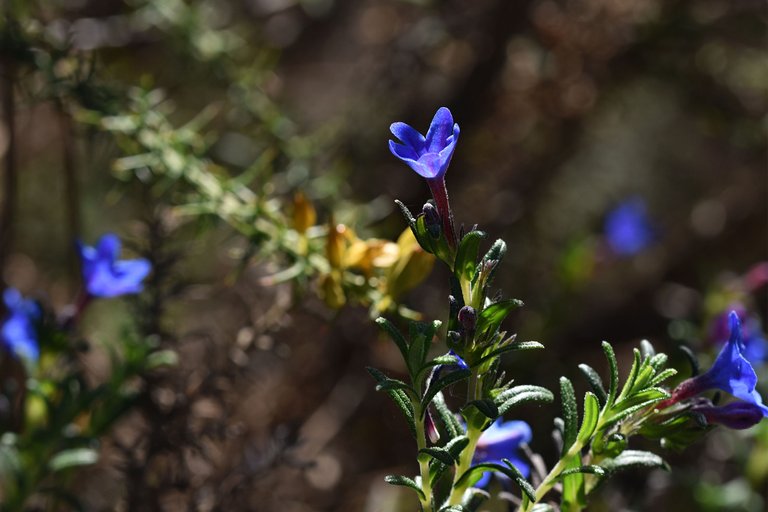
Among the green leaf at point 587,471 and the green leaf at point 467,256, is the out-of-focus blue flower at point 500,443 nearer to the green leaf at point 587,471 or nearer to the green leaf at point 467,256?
the green leaf at point 587,471

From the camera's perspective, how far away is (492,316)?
3.33 ft

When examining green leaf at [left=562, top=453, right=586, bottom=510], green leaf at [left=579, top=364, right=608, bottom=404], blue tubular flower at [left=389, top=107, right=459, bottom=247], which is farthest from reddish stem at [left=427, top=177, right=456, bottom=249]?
green leaf at [left=562, top=453, right=586, bottom=510]

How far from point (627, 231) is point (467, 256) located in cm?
158

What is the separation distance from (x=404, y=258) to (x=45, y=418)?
71 centimetres

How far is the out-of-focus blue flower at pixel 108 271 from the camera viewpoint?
146 cm

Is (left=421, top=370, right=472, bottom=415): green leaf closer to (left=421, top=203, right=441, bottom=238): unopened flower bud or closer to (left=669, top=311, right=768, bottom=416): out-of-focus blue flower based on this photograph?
(left=421, top=203, right=441, bottom=238): unopened flower bud

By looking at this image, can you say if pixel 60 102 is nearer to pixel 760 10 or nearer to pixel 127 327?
pixel 127 327

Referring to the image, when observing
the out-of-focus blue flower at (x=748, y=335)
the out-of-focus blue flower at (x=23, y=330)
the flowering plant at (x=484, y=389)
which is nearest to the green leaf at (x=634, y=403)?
the flowering plant at (x=484, y=389)

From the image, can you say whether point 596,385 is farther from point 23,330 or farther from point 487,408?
point 23,330

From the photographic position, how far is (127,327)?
1605 mm

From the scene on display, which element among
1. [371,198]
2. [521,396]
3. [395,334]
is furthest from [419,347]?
Answer: [371,198]

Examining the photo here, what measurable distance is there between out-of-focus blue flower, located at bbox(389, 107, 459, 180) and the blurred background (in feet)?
2.09

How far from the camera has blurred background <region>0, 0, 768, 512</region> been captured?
1781mm

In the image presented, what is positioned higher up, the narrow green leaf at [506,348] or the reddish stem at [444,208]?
the reddish stem at [444,208]
